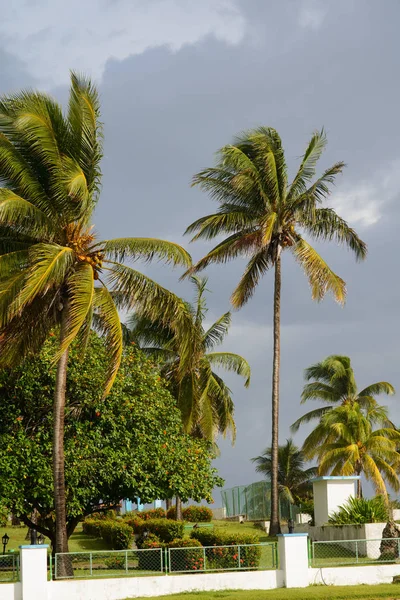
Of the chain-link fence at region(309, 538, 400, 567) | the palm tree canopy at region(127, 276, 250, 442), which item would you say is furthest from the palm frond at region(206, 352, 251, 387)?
the chain-link fence at region(309, 538, 400, 567)

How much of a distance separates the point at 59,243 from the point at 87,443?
265 inches

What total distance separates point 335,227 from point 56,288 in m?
14.9

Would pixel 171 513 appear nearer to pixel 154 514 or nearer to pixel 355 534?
pixel 154 514

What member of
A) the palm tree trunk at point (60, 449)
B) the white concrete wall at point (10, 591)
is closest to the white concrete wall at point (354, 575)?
the palm tree trunk at point (60, 449)

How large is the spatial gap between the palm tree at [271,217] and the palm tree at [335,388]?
51.8 feet

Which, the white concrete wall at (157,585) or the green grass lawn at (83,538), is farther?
the green grass lawn at (83,538)

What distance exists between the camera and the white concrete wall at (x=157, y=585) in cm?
2139

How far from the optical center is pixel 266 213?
111 feet

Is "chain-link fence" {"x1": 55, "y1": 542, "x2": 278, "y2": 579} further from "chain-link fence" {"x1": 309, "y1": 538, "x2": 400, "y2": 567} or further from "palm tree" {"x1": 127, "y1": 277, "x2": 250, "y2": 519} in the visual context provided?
"palm tree" {"x1": 127, "y1": 277, "x2": 250, "y2": 519}

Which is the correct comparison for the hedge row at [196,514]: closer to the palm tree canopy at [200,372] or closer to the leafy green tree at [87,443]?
the palm tree canopy at [200,372]

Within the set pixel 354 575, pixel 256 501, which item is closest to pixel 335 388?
pixel 256 501

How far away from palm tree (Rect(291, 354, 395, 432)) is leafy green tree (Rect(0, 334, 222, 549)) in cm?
2253

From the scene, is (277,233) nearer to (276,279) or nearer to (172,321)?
(276,279)

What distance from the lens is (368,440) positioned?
1677 inches
